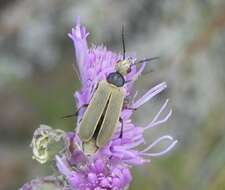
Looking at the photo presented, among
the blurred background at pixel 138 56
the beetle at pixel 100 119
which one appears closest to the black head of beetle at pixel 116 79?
the beetle at pixel 100 119

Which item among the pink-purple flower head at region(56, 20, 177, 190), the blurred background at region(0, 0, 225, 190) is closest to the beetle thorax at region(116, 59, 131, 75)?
the pink-purple flower head at region(56, 20, 177, 190)

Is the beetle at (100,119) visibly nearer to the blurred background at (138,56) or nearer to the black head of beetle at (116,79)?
the black head of beetle at (116,79)

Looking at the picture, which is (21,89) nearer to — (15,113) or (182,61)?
(15,113)

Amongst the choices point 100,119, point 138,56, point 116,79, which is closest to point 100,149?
point 100,119

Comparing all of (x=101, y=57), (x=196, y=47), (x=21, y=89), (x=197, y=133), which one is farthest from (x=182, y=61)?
(x=101, y=57)

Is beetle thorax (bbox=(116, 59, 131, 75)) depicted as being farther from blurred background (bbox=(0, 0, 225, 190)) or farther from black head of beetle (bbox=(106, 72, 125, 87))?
blurred background (bbox=(0, 0, 225, 190))

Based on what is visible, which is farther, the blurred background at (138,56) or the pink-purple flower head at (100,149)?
the blurred background at (138,56)
